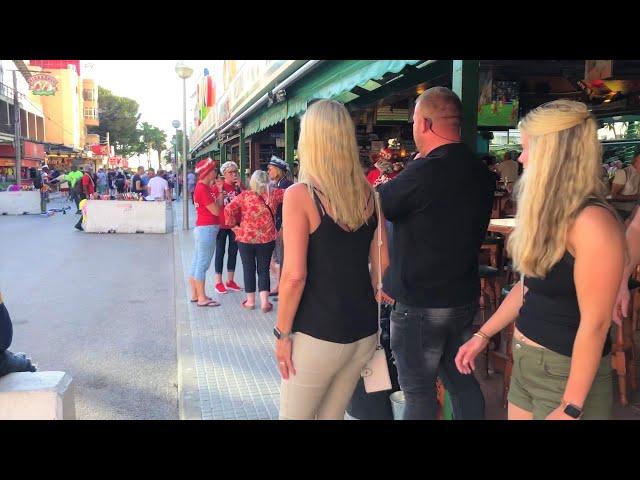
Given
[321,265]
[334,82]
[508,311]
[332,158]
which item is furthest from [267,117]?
[508,311]

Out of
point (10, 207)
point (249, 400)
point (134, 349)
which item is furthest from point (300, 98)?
point (10, 207)

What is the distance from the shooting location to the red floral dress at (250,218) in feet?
23.4

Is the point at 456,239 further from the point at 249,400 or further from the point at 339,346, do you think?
the point at 249,400

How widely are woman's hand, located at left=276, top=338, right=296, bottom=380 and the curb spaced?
79.3 inches

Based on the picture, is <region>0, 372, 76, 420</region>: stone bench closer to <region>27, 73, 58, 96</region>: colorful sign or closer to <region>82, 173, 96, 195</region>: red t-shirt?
<region>82, 173, 96, 195</region>: red t-shirt

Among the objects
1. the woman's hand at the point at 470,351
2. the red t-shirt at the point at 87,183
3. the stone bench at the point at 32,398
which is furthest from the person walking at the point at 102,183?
the woman's hand at the point at 470,351

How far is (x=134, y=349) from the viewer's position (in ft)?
19.3

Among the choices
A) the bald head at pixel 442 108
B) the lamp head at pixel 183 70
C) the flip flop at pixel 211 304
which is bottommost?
the flip flop at pixel 211 304

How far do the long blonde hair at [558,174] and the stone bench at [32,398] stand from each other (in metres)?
2.58

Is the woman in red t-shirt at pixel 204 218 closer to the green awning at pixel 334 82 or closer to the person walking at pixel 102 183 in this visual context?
the green awning at pixel 334 82

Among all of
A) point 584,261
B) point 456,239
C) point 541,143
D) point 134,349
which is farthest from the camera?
point 134,349

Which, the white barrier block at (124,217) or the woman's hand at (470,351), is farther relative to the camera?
the white barrier block at (124,217)

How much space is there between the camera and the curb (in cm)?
430

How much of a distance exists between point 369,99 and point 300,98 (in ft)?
3.41
